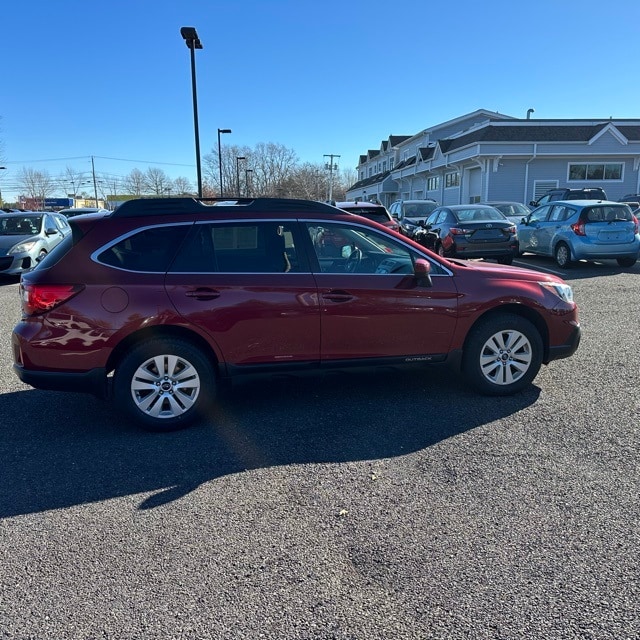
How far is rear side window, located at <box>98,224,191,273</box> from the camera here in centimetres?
407

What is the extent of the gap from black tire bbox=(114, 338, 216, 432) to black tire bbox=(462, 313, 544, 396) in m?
2.28

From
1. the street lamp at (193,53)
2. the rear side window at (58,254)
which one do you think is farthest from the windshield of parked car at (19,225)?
the rear side window at (58,254)

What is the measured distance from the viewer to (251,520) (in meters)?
3.03

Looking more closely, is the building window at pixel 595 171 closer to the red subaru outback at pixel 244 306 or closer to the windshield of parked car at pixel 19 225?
the windshield of parked car at pixel 19 225

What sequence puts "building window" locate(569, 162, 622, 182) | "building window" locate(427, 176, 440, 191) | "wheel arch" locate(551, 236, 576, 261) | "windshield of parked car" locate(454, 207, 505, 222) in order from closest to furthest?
"wheel arch" locate(551, 236, 576, 261)
"windshield of parked car" locate(454, 207, 505, 222)
"building window" locate(569, 162, 622, 182)
"building window" locate(427, 176, 440, 191)

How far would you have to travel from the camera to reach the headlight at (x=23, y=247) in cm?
1222

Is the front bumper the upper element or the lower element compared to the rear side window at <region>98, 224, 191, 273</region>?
lower

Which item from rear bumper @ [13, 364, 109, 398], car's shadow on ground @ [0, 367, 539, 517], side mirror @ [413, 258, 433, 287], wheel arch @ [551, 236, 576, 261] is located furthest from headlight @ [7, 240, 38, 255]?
wheel arch @ [551, 236, 576, 261]

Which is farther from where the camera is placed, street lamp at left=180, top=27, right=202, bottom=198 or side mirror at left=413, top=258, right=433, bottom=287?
street lamp at left=180, top=27, right=202, bottom=198

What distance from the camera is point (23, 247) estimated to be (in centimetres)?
1240

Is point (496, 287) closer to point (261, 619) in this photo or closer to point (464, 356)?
point (464, 356)

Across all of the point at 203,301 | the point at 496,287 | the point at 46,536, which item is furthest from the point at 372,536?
the point at 496,287

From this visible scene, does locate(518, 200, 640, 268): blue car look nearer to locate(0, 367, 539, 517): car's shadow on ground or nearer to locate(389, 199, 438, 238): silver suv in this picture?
locate(389, 199, 438, 238): silver suv

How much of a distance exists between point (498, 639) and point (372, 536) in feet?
2.76
